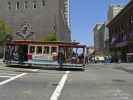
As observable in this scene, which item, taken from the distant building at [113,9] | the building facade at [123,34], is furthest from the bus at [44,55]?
the distant building at [113,9]

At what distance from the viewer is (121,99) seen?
54.5ft

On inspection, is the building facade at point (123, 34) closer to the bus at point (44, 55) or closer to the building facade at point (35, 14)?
the building facade at point (35, 14)

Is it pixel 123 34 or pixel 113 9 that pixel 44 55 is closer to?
pixel 123 34

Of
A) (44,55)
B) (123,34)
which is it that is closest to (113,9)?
(123,34)

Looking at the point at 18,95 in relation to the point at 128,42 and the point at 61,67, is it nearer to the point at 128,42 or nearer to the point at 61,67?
the point at 61,67

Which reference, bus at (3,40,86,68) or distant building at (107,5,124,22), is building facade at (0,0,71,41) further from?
bus at (3,40,86,68)

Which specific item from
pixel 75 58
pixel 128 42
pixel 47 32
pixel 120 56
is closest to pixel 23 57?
pixel 75 58

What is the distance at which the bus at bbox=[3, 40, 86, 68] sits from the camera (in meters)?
42.9

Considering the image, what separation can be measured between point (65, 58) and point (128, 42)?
5553cm

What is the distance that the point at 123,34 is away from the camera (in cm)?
10675

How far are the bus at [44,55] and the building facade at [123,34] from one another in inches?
1676

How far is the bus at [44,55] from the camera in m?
42.9

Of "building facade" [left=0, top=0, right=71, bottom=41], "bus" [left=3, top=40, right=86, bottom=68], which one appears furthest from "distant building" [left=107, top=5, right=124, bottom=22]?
"bus" [left=3, top=40, right=86, bottom=68]

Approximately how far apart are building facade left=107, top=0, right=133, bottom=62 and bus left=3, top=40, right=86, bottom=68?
4257 cm
